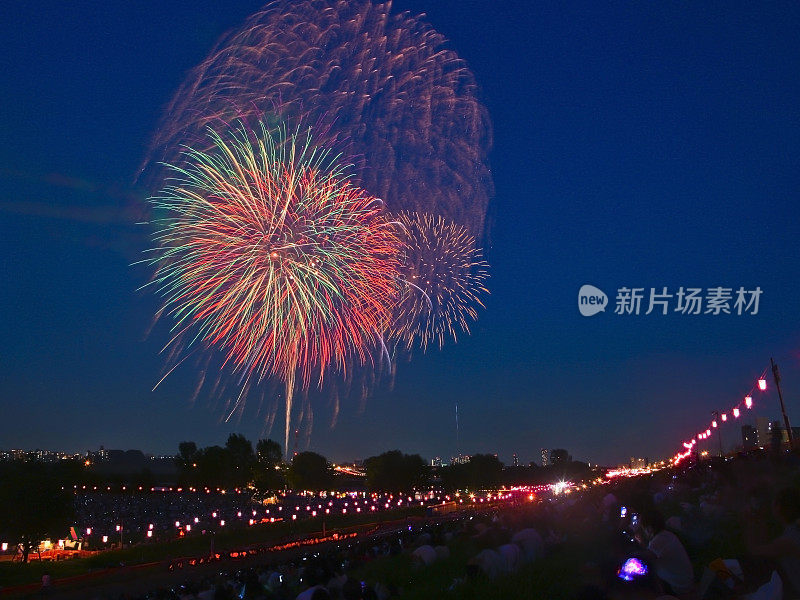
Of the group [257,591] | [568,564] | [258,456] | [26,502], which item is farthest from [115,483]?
[568,564]

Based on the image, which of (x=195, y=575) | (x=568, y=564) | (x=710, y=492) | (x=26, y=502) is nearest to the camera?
(x=568, y=564)

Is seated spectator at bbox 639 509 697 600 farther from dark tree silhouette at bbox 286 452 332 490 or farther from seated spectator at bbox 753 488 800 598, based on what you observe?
dark tree silhouette at bbox 286 452 332 490

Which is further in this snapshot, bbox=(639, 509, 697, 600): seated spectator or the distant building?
the distant building

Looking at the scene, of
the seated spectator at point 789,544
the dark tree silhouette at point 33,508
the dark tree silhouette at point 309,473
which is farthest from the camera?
the dark tree silhouette at point 309,473

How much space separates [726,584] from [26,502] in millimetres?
41348

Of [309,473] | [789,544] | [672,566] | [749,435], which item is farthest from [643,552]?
[309,473]

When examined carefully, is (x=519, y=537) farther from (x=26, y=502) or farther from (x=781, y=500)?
(x=26, y=502)

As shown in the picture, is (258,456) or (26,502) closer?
(26,502)

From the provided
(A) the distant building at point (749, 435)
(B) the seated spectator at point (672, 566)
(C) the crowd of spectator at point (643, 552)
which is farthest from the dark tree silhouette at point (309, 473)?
(B) the seated spectator at point (672, 566)

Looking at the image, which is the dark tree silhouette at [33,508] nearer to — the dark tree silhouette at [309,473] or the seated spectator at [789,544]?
the seated spectator at [789,544]

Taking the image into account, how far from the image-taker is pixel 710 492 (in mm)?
18547

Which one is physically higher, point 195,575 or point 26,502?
point 26,502

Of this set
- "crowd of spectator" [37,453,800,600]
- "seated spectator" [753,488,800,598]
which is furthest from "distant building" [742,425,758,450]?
"seated spectator" [753,488,800,598]

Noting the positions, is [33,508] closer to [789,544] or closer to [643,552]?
[643,552]
